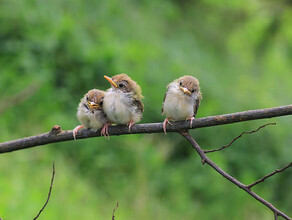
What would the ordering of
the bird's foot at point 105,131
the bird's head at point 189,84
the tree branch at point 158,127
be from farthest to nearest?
the bird's head at point 189,84 < the bird's foot at point 105,131 < the tree branch at point 158,127

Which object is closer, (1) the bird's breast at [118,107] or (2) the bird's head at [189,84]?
(1) the bird's breast at [118,107]

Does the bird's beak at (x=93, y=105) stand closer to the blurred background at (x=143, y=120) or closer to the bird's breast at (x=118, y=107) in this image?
the bird's breast at (x=118, y=107)

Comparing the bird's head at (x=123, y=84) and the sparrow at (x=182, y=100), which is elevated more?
the bird's head at (x=123, y=84)

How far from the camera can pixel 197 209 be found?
8.48 metres

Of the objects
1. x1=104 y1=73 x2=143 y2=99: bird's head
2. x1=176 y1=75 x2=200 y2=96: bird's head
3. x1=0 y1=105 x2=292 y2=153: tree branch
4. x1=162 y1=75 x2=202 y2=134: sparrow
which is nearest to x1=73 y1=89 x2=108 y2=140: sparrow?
x1=104 y1=73 x2=143 y2=99: bird's head

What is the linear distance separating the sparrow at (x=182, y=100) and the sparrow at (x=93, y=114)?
1.62 ft

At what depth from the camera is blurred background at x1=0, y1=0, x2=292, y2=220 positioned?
23.3ft

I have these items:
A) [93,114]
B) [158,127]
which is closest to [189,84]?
[93,114]

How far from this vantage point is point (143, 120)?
911 centimetres

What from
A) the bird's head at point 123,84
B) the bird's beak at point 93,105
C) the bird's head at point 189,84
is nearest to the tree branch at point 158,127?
the bird's beak at point 93,105

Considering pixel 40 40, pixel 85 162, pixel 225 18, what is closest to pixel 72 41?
pixel 40 40

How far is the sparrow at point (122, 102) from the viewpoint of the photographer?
3.69 metres

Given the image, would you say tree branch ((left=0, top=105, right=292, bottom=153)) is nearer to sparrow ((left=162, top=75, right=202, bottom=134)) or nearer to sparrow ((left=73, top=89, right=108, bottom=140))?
sparrow ((left=73, top=89, right=108, bottom=140))

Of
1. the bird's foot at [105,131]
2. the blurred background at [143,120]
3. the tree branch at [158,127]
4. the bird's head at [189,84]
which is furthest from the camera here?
the blurred background at [143,120]
